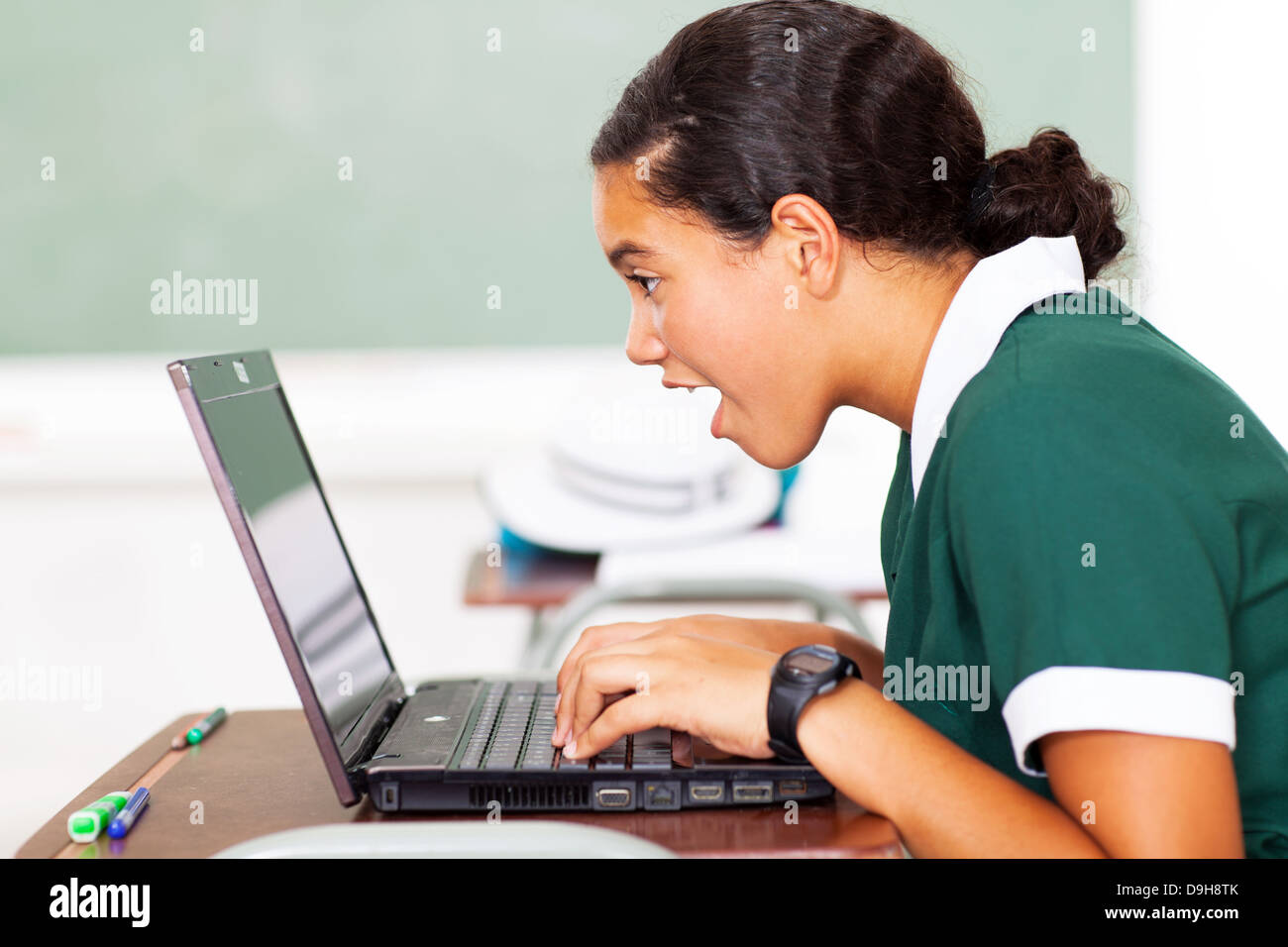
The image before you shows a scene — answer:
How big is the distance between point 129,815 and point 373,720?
19 cm

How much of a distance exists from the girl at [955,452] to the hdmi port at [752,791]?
2 cm

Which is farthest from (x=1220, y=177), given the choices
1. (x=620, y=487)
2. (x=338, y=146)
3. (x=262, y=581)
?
(x=262, y=581)

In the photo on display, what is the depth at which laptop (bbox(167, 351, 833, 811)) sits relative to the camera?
762 millimetres

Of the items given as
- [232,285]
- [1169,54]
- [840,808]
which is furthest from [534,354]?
[840,808]

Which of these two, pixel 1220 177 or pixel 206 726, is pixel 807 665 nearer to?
pixel 206 726

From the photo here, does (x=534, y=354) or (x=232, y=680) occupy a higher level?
(x=534, y=354)

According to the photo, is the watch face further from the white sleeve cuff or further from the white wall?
the white wall

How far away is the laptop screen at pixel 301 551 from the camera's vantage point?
80cm

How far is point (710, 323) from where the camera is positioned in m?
0.96

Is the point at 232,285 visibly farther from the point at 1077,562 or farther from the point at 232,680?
the point at 1077,562

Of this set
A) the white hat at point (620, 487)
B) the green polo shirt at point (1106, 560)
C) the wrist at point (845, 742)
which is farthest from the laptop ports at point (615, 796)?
the white hat at point (620, 487)

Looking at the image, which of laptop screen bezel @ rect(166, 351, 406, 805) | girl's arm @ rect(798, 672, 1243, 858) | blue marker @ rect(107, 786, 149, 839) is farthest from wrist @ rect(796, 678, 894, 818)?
blue marker @ rect(107, 786, 149, 839)

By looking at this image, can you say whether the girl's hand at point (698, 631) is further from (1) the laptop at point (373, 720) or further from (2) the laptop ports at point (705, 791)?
(2) the laptop ports at point (705, 791)
